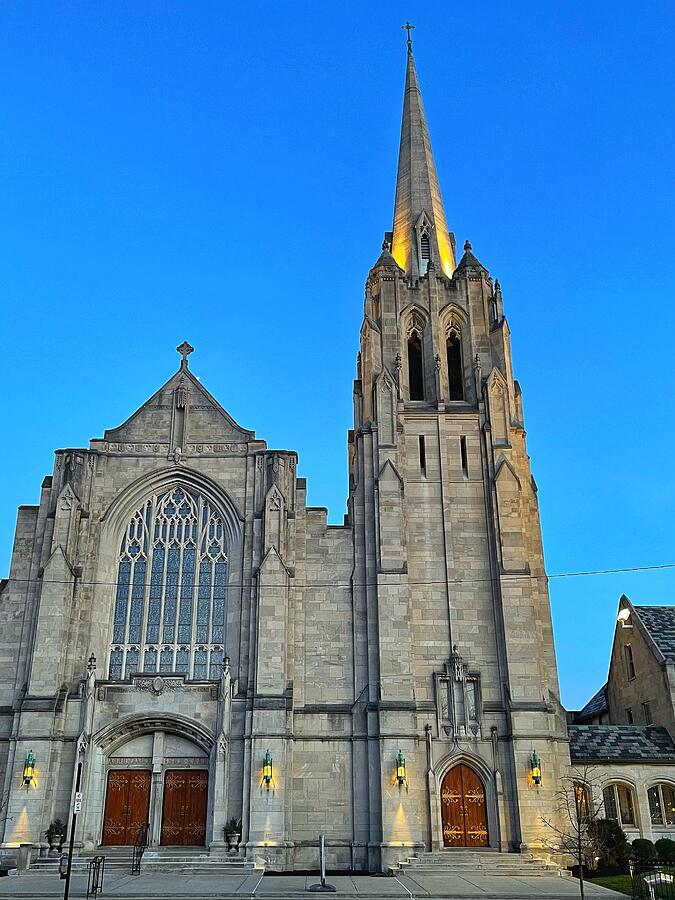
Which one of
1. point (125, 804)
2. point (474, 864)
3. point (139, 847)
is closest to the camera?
point (474, 864)

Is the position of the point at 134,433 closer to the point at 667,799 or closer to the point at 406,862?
the point at 406,862

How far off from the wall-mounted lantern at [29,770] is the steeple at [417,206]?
2465 centimetres

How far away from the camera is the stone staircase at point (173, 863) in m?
26.9

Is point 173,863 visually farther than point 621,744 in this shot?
No

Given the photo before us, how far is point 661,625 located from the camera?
129 feet

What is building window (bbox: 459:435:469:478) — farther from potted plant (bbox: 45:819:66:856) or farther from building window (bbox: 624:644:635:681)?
potted plant (bbox: 45:819:66:856)

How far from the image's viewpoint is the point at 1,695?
99.5 ft

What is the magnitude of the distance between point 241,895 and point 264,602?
11291 mm

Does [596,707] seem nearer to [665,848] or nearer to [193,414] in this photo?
[665,848]

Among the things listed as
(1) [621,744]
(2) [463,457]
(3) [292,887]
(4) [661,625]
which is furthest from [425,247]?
(3) [292,887]

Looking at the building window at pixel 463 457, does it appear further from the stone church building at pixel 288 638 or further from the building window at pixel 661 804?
the building window at pixel 661 804

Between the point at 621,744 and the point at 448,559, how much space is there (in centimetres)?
1027

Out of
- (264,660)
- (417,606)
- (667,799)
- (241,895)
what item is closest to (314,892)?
(241,895)

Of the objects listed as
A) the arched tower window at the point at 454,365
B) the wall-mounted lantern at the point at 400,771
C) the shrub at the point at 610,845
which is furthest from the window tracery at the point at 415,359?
the shrub at the point at 610,845
